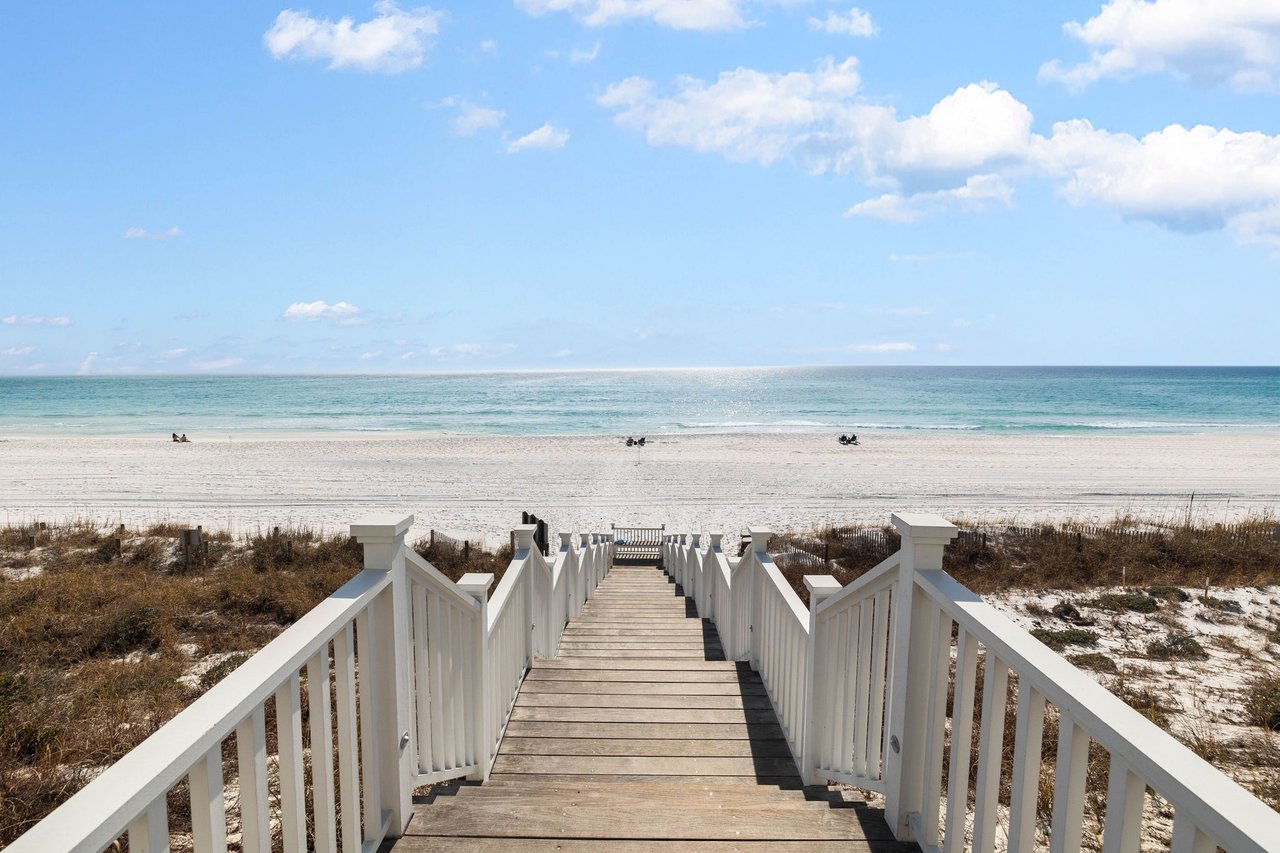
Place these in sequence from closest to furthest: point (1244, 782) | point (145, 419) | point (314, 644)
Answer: point (314, 644) → point (1244, 782) → point (145, 419)

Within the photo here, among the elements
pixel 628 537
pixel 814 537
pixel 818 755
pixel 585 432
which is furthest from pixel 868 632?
pixel 585 432

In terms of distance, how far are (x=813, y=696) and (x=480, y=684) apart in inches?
65.6

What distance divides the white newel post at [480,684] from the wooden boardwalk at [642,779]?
13 cm

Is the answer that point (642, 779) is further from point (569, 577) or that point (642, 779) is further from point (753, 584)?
point (569, 577)

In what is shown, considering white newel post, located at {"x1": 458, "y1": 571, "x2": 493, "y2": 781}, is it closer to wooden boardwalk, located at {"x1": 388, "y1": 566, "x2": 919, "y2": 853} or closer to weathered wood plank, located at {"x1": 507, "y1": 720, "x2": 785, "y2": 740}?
wooden boardwalk, located at {"x1": 388, "y1": 566, "x2": 919, "y2": 853}

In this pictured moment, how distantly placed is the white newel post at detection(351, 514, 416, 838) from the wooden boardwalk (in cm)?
19

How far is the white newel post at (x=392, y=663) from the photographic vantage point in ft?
8.73

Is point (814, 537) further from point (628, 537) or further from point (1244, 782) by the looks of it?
point (1244, 782)

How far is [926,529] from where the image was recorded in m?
2.68

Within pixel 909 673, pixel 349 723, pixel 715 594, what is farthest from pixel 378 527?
pixel 715 594

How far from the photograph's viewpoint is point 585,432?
49875 mm

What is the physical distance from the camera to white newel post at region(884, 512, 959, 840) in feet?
8.96

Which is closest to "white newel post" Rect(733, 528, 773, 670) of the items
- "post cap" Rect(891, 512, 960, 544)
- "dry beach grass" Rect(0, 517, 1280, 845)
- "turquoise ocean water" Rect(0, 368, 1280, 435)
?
"dry beach grass" Rect(0, 517, 1280, 845)

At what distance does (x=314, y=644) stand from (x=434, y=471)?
90.1 feet
